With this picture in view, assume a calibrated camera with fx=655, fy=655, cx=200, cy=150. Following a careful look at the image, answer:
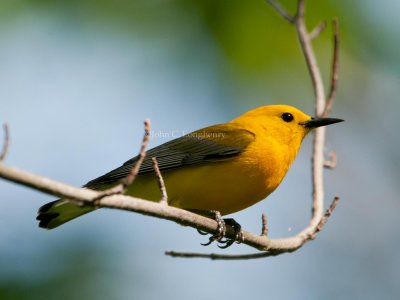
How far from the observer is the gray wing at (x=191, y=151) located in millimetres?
5500

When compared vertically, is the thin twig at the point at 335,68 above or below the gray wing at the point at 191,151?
above

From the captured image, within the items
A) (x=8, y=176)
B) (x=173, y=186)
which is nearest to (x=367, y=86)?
(x=173, y=186)

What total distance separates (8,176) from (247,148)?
3.22 metres

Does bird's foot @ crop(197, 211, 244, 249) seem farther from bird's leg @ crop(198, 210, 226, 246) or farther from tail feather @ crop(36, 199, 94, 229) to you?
tail feather @ crop(36, 199, 94, 229)

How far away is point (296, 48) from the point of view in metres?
7.71

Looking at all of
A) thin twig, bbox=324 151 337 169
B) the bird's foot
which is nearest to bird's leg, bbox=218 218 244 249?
the bird's foot

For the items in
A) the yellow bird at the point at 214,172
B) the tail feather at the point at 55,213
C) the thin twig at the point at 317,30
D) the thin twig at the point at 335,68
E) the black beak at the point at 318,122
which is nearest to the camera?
the tail feather at the point at 55,213

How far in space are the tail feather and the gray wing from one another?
0.88ft

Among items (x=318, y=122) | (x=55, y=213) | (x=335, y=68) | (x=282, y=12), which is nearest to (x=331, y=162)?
(x=318, y=122)

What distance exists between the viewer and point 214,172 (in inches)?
219

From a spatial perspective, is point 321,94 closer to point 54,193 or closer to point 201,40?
point 201,40

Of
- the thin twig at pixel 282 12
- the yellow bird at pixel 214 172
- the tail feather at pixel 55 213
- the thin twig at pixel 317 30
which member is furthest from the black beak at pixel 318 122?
the tail feather at pixel 55 213

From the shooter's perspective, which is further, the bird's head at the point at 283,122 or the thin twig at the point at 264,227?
the bird's head at the point at 283,122

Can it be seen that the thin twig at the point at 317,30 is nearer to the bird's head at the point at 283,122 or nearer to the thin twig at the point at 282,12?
the thin twig at the point at 282,12
